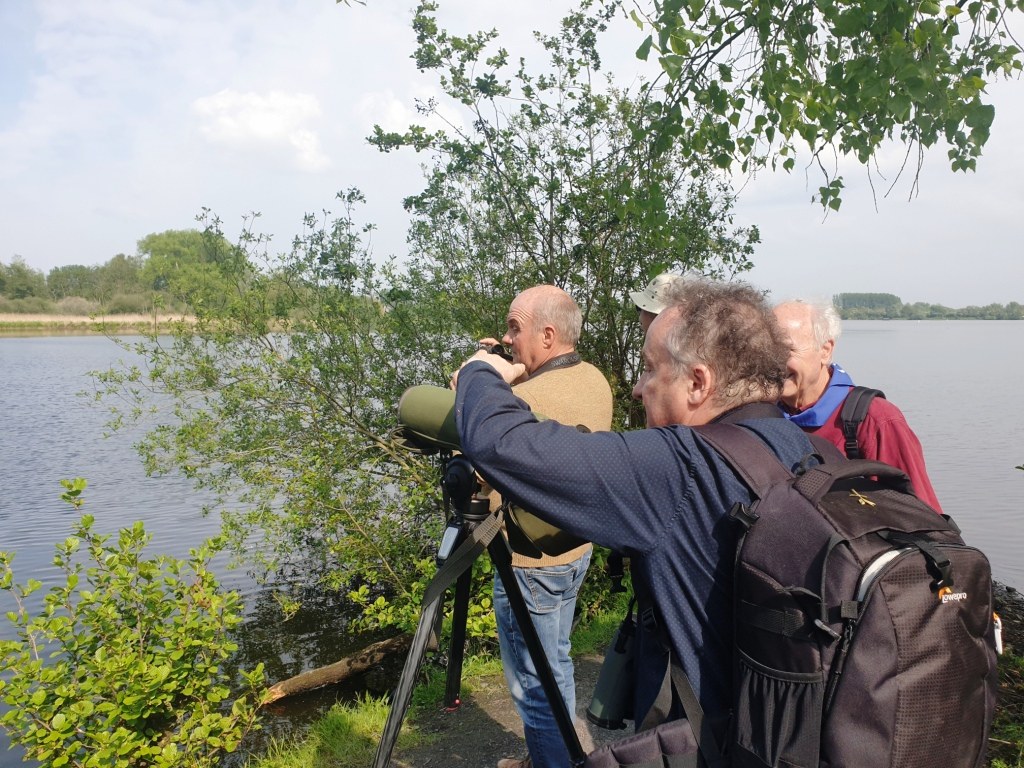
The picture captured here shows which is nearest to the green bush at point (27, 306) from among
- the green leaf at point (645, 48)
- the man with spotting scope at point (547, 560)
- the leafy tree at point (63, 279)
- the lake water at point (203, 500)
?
the leafy tree at point (63, 279)

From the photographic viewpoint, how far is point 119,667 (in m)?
2.81

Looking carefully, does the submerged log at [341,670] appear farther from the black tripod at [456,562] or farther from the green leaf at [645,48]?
the green leaf at [645,48]

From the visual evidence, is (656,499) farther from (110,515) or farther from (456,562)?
(110,515)

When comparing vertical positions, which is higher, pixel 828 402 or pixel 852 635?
pixel 828 402

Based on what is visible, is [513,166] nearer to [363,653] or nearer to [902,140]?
[902,140]

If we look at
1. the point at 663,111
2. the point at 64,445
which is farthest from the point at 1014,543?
the point at 64,445

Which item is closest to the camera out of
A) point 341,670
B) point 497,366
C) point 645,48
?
point 497,366

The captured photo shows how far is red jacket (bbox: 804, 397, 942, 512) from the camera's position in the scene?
215 centimetres

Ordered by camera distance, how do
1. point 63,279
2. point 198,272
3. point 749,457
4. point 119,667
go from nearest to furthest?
1. point 749,457
2. point 119,667
3. point 198,272
4. point 63,279

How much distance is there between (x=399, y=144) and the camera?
5398 millimetres

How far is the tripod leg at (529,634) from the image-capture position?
6.17ft

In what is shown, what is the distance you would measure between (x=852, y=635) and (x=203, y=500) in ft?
30.9

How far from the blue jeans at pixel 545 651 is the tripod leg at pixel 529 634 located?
0.40 metres

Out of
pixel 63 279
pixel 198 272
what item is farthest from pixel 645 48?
pixel 63 279
